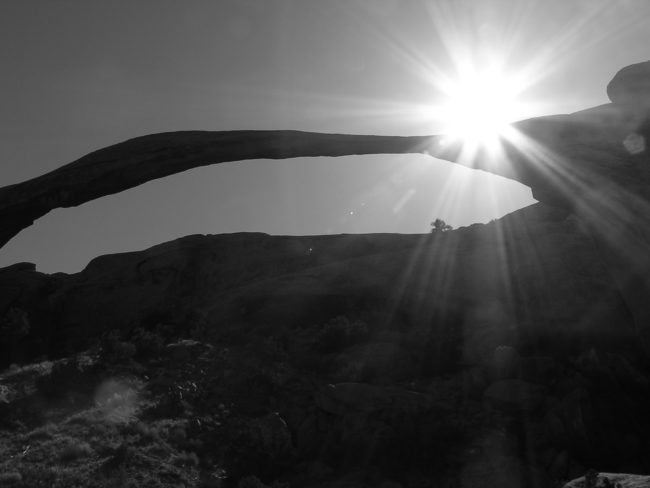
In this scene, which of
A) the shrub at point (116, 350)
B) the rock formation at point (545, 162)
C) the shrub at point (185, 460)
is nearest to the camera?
the shrub at point (185, 460)

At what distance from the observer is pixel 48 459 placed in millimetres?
11406

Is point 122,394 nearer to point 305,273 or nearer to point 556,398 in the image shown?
point 556,398

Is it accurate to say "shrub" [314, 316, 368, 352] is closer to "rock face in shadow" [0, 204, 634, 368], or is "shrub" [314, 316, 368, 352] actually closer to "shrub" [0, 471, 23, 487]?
"rock face in shadow" [0, 204, 634, 368]

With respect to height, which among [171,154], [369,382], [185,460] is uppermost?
[171,154]

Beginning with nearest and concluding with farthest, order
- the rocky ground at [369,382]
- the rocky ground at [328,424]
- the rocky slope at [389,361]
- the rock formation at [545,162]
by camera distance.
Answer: the rocky ground at [328,424]
the rocky ground at [369,382]
the rocky slope at [389,361]
the rock formation at [545,162]

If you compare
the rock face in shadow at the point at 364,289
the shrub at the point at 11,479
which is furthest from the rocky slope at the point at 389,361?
the rock face in shadow at the point at 364,289

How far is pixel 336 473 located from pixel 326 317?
48.5 feet

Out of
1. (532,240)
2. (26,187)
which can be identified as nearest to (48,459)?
(26,187)

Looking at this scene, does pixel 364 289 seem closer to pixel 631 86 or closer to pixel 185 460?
pixel 631 86

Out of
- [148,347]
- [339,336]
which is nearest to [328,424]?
[339,336]

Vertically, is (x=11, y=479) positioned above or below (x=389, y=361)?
below

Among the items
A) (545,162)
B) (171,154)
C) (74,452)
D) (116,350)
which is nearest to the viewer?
(74,452)

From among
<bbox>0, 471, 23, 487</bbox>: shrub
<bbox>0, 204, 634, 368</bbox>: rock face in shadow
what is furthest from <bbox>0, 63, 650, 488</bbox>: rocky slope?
<bbox>0, 204, 634, 368</bbox>: rock face in shadow

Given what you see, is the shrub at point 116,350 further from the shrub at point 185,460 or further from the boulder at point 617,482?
the boulder at point 617,482
